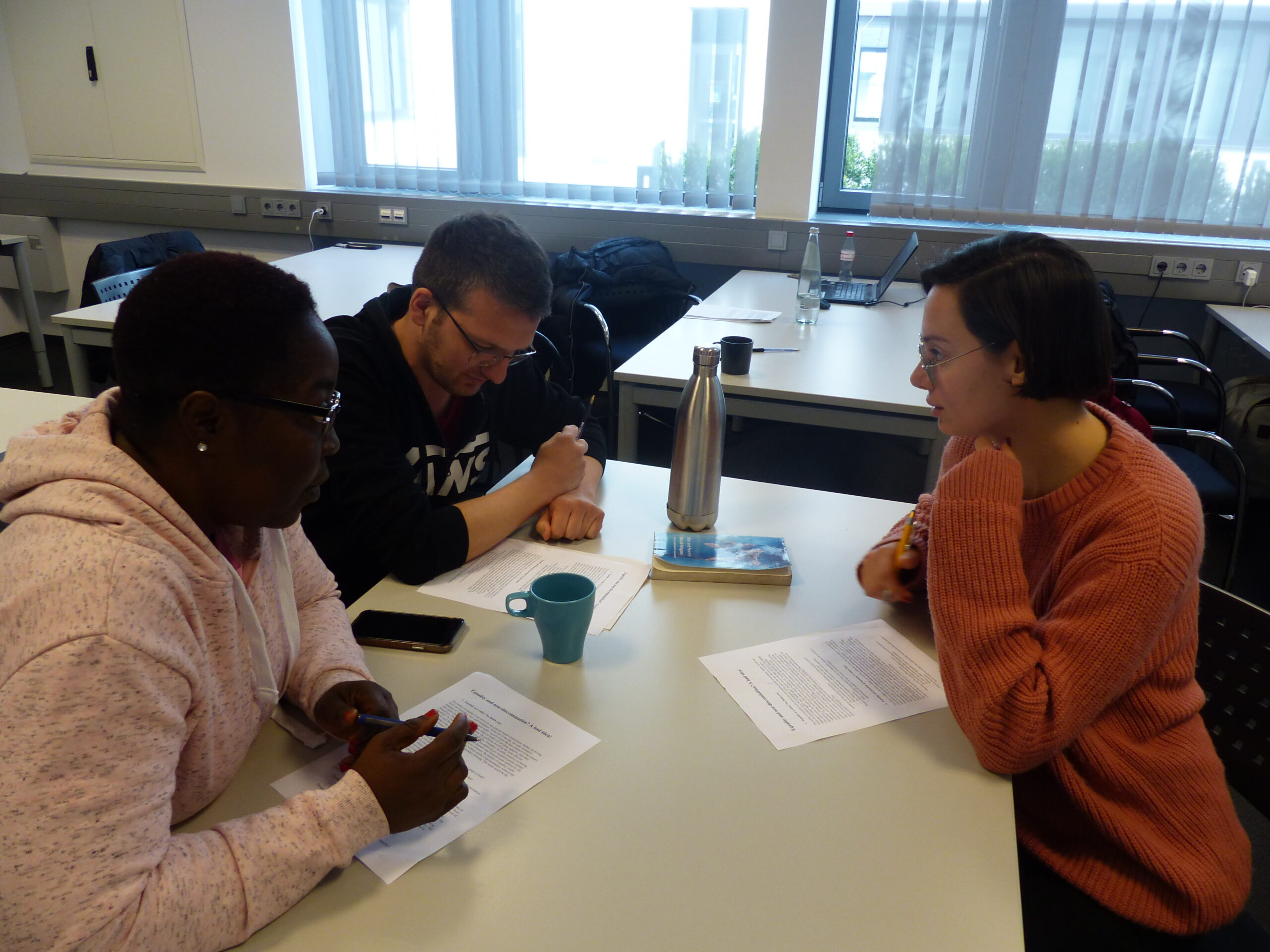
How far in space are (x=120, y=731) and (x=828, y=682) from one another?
779mm

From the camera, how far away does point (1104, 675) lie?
965 mm

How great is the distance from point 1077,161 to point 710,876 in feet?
12.1

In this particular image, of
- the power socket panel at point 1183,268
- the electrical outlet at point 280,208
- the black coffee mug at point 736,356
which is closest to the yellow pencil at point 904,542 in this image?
the black coffee mug at point 736,356

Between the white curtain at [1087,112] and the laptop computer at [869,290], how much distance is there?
1.55 ft

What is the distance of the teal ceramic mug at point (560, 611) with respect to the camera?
1080mm

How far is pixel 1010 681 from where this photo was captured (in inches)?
37.6

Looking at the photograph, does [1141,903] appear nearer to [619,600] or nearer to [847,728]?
[847,728]

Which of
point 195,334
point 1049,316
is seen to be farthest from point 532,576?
point 1049,316

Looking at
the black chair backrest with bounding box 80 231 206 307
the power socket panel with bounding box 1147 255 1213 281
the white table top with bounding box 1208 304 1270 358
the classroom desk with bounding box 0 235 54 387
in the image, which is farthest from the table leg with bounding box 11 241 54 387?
the white table top with bounding box 1208 304 1270 358

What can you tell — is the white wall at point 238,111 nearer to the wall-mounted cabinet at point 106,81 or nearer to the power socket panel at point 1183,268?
the wall-mounted cabinet at point 106,81

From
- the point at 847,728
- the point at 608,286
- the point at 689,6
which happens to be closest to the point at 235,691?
the point at 847,728

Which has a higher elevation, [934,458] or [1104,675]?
[1104,675]

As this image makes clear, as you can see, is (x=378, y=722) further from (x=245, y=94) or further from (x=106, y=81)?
(x=106, y=81)

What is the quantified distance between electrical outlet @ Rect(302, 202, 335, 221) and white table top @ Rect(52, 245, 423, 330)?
31 cm
